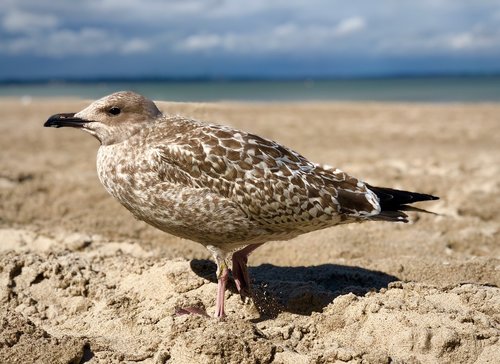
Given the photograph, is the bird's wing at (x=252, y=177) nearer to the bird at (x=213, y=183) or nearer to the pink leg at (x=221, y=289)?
the bird at (x=213, y=183)

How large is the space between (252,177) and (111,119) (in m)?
1.08

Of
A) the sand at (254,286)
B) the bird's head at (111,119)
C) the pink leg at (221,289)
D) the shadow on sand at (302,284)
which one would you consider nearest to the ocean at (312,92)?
the sand at (254,286)

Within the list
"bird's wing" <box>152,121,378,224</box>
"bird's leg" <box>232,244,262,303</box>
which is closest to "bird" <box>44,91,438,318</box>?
"bird's wing" <box>152,121,378,224</box>

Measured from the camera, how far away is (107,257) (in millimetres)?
5352

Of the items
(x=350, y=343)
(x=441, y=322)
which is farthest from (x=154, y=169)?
(x=441, y=322)

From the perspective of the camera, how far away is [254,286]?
179 inches

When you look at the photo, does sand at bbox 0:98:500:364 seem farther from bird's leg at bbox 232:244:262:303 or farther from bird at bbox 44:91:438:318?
bird at bbox 44:91:438:318

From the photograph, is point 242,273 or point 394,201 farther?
point 242,273

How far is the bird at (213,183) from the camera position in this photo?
388cm

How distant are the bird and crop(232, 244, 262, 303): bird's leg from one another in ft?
1.08

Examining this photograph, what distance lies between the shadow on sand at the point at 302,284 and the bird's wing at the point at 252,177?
2.19ft

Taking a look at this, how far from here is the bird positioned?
3.88m

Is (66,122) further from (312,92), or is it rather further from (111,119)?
(312,92)

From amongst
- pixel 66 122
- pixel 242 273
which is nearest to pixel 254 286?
pixel 242 273
